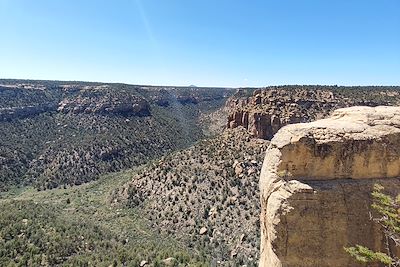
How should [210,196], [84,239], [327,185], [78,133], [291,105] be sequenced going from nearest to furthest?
[327,185] → [84,239] → [210,196] → [291,105] → [78,133]

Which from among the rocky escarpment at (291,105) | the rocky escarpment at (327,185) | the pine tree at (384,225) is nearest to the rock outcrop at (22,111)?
the rocky escarpment at (291,105)

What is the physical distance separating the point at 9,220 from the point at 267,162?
4214cm

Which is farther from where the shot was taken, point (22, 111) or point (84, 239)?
point (22, 111)

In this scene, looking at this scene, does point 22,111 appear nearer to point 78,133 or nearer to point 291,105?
point 78,133

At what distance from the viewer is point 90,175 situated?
9119cm

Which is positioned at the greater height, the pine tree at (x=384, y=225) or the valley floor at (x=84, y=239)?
the pine tree at (x=384, y=225)

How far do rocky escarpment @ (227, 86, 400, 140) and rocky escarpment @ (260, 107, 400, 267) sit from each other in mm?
50691

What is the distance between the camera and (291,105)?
69750mm

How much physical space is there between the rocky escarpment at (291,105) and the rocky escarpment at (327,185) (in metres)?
50.7

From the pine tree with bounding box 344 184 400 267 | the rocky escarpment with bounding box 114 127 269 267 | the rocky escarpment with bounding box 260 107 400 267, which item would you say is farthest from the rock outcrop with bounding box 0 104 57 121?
the pine tree with bounding box 344 184 400 267

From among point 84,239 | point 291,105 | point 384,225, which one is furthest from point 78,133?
point 384,225

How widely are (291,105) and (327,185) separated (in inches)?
2228

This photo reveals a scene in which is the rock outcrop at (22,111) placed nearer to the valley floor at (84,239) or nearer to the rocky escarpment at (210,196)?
the valley floor at (84,239)

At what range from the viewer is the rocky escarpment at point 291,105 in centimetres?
6744
